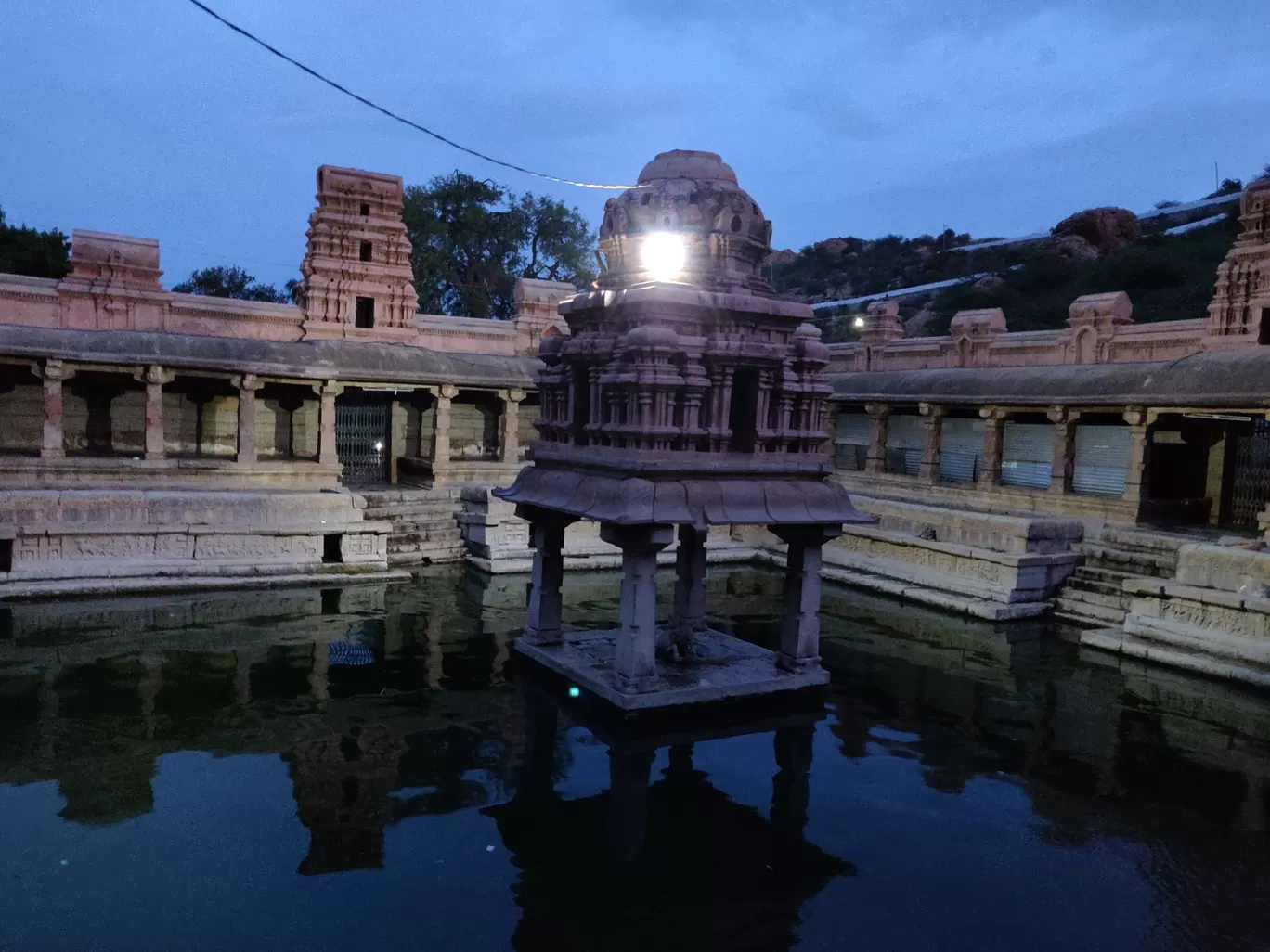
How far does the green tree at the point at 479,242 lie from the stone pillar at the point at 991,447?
22657 millimetres

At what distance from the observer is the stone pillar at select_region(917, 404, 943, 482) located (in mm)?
19219

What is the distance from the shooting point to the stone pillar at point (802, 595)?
29.0 feet

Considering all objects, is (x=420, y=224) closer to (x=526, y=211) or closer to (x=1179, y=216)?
(x=526, y=211)

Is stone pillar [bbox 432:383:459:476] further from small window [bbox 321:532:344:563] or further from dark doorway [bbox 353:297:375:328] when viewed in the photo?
small window [bbox 321:532:344:563]

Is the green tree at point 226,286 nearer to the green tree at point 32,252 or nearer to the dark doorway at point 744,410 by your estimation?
the green tree at point 32,252

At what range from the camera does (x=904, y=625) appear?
12.9 m

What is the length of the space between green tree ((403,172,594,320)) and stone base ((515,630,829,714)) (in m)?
27.1

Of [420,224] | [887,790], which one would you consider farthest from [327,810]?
[420,224]

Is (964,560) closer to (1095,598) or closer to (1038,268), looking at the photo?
(1095,598)

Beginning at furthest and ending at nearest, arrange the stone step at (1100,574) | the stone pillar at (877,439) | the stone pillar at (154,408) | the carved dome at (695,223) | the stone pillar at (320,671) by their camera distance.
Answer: the stone pillar at (877,439) < the stone pillar at (154,408) < the stone step at (1100,574) < the stone pillar at (320,671) < the carved dome at (695,223)

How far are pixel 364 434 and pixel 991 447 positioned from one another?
540 inches

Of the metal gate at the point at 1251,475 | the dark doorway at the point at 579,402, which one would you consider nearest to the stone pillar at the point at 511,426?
the dark doorway at the point at 579,402

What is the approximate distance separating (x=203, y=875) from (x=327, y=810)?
1036 millimetres

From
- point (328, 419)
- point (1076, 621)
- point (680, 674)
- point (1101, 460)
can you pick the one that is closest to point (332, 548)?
point (328, 419)
